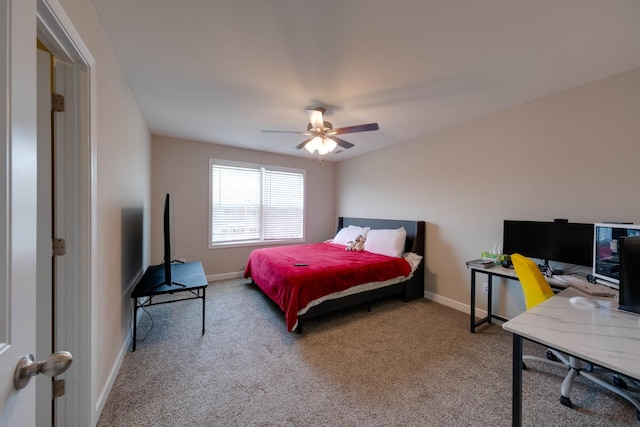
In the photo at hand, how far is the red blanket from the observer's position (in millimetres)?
2502

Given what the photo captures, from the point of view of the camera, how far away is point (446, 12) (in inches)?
57.5

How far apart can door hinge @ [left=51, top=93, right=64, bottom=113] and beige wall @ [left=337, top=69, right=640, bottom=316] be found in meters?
3.75

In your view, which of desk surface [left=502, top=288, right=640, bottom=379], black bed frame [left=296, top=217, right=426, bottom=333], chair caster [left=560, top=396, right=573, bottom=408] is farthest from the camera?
black bed frame [left=296, top=217, right=426, bottom=333]

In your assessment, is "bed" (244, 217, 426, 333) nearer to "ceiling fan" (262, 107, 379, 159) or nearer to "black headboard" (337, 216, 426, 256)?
"black headboard" (337, 216, 426, 256)

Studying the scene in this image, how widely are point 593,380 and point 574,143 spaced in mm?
2002

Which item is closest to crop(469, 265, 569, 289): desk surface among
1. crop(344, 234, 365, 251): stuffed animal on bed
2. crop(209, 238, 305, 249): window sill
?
crop(344, 234, 365, 251): stuffed animal on bed

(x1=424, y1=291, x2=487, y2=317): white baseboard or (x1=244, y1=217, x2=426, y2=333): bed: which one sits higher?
(x1=244, y1=217, x2=426, y2=333): bed

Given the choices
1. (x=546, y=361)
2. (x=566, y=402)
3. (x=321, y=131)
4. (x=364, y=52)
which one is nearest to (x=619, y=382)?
(x=546, y=361)

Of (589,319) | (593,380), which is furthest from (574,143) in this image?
(593,380)

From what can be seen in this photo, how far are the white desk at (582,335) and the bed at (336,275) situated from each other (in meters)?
1.66

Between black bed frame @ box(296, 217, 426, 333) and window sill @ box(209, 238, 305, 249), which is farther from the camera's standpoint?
window sill @ box(209, 238, 305, 249)

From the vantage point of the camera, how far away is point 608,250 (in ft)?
5.70

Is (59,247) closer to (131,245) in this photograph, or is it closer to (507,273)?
(131,245)

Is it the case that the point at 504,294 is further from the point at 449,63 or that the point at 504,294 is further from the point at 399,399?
the point at 449,63
